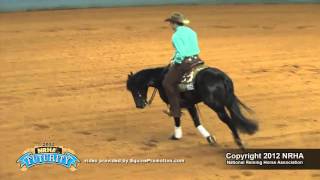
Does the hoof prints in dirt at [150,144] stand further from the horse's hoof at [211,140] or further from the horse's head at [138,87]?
the horse's hoof at [211,140]

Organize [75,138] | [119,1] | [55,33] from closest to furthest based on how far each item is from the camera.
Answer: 1. [75,138]
2. [55,33]
3. [119,1]

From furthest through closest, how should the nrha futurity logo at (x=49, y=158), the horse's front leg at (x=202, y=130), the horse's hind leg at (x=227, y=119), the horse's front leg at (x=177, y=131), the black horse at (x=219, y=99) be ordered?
the horse's front leg at (x=177, y=131), the horse's front leg at (x=202, y=130), the horse's hind leg at (x=227, y=119), the black horse at (x=219, y=99), the nrha futurity logo at (x=49, y=158)

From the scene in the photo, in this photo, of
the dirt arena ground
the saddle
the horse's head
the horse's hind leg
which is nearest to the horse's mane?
the horse's head

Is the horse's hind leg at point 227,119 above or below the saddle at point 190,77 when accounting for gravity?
below

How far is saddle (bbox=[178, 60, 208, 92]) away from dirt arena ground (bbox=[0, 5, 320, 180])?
2.82 ft

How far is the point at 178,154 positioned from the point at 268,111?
252 centimetres

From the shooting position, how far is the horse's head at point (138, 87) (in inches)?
327

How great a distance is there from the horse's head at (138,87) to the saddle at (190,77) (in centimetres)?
75

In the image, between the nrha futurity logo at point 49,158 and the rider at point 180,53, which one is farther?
the rider at point 180,53

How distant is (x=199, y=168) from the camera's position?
7.23 m

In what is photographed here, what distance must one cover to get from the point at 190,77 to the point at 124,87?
379 cm

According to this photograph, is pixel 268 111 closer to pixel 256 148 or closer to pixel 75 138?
pixel 256 148

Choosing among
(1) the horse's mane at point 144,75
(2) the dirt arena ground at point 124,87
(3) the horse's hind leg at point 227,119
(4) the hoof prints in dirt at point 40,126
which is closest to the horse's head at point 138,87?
(1) the horse's mane at point 144,75

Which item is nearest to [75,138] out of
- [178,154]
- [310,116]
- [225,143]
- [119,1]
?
[178,154]
